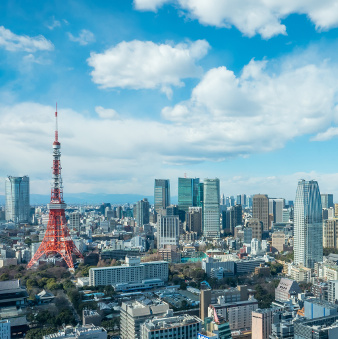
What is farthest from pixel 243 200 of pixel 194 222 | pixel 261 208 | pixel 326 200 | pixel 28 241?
pixel 28 241

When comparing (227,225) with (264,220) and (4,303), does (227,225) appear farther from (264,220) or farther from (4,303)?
(4,303)

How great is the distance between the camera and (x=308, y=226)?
16672 mm

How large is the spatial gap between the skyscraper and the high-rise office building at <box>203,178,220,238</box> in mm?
10550

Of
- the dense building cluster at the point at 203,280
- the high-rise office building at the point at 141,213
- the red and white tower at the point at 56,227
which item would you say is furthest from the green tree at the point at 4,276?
the high-rise office building at the point at 141,213

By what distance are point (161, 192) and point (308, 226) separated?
22234mm

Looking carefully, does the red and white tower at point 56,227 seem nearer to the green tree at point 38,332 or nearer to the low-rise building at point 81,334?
the green tree at point 38,332

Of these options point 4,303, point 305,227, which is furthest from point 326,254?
point 4,303

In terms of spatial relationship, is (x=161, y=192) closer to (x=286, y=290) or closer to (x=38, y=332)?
(x=286, y=290)

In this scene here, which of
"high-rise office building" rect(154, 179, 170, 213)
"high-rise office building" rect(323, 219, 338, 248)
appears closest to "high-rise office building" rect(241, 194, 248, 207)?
"high-rise office building" rect(154, 179, 170, 213)

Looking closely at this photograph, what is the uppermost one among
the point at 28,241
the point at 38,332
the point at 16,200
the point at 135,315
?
the point at 16,200

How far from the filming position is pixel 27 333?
845 cm

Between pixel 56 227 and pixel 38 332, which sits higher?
pixel 56 227

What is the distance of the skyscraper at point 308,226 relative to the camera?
1652 centimetres

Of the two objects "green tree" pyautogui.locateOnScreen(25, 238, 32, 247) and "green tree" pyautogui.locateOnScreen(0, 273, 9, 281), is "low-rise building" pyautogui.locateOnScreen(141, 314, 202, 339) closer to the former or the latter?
"green tree" pyautogui.locateOnScreen(0, 273, 9, 281)
